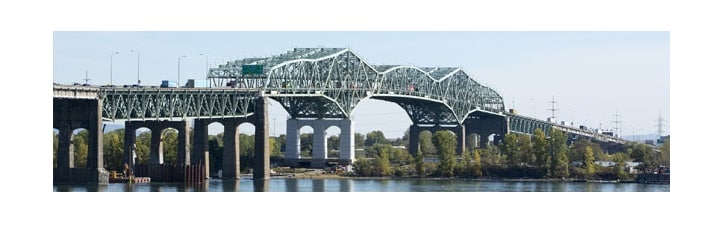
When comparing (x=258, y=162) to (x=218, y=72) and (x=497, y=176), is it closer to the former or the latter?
(x=218, y=72)

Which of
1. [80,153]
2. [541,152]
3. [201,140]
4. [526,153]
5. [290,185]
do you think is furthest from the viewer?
[526,153]

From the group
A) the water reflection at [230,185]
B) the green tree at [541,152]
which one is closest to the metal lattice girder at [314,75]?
the water reflection at [230,185]

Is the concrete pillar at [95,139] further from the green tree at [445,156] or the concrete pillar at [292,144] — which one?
the concrete pillar at [292,144]

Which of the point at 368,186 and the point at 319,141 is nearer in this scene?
the point at 368,186

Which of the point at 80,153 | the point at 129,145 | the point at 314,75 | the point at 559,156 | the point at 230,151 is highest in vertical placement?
the point at 314,75

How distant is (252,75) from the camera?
168 metres

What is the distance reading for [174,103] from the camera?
146 m

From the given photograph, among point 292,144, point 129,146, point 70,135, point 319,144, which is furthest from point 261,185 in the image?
point 292,144

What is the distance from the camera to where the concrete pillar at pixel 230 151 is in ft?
518

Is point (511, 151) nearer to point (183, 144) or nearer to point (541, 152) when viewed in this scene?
point (541, 152)

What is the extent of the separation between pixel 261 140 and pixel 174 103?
15.9m

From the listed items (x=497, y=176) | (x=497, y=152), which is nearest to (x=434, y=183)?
(x=497, y=176)

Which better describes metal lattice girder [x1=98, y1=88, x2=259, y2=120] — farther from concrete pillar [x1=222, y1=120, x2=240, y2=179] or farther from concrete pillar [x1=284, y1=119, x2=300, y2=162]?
concrete pillar [x1=284, y1=119, x2=300, y2=162]

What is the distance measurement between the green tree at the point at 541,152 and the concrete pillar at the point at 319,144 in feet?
109
